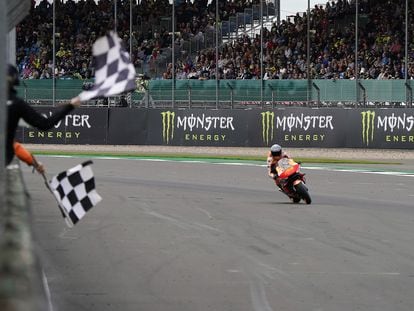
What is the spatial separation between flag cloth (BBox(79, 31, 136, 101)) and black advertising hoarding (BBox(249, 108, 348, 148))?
25590mm

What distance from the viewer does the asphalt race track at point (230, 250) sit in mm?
8492

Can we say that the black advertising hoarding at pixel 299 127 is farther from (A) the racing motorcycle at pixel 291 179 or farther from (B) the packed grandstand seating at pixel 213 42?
(A) the racing motorcycle at pixel 291 179

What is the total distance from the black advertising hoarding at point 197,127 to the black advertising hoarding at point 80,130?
162 centimetres

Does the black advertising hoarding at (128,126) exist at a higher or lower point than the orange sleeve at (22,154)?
lower

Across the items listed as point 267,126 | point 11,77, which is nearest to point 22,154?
point 11,77

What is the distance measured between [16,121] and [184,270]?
3.50 meters

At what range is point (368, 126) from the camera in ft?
103

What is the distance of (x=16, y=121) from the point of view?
7.02 metres

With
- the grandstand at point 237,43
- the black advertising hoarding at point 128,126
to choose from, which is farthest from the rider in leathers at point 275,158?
the black advertising hoarding at point 128,126

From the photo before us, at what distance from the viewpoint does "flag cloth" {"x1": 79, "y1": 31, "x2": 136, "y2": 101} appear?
21.1 ft

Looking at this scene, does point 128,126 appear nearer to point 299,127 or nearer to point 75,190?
point 299,127

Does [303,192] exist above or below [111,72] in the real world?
below

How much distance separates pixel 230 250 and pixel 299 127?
821 inches

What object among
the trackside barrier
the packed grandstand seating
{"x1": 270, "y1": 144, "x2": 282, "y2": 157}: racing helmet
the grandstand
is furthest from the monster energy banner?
the trackside barrier
